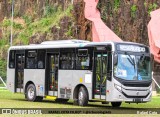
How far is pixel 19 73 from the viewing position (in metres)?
29.3

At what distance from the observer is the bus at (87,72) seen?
75.8 ft

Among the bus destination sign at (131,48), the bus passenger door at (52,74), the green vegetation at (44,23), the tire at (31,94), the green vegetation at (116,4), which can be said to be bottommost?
the tire at (31,94)

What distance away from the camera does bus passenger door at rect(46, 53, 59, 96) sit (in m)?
26.5

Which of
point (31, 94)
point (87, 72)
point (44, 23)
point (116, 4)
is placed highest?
point (116, 4)

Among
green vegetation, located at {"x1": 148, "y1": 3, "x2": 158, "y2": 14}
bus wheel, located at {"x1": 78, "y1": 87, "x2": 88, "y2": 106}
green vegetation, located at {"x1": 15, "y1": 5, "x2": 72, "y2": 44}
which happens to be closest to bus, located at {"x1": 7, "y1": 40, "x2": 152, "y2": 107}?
bus wheel, located at {"x1": 78, "y1": 87, "x2": 88, "y2": 106}

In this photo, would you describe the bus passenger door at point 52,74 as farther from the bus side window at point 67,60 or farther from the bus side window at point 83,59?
the bus side window at point 83,59

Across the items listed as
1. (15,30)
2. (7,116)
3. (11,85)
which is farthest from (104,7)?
(7,116)

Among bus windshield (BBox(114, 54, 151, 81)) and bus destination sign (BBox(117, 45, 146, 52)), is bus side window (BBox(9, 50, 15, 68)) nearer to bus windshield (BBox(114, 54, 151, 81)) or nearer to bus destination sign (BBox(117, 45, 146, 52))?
bus destination sign (BBox(117, 45, 146, 52))

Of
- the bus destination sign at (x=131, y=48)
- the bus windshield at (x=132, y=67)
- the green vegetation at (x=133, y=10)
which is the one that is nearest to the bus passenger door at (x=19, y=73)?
the bus destination sign at (x=131, y=48)

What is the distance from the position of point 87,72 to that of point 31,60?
192 inches

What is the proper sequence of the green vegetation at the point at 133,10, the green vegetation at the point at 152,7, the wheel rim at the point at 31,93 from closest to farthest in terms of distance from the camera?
the wheel rim at the point at 31,93 < the green vegetation at the point at 152,7 < the green vegetation at the point at 133,10

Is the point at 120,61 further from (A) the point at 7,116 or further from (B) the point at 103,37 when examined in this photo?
(B) the point at 103,37

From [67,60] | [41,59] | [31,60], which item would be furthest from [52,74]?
[31,60]

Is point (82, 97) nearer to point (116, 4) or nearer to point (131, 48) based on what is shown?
point (131, 48)
